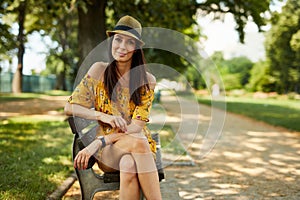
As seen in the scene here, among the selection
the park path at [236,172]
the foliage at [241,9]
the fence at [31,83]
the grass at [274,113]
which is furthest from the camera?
the fence at [31,83]

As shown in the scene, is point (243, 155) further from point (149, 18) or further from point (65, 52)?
point (65, 52)

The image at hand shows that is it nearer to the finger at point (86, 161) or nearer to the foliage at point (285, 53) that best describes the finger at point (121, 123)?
the finger at point (86, 161)

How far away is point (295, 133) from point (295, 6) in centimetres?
2492

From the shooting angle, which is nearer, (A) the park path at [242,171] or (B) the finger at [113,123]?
(B) the finger at [113,123]

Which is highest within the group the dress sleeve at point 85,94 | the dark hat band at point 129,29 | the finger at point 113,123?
the dark hat band at point 129,29

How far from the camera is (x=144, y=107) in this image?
3.00 m

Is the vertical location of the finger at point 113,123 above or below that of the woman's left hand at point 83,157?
above

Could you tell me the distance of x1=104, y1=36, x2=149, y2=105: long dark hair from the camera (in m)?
3.00

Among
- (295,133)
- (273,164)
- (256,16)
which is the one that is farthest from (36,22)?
(273,164)

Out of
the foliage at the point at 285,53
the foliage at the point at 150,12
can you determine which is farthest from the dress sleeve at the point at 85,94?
the foliage at the point at 285,53

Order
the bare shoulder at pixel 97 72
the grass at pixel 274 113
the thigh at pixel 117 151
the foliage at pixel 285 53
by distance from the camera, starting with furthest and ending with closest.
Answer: the foliage at pixel 285 53
the grass at pixel 274 113
the bare shoulder at pixel 97 72
the thigh at pixel 117 151

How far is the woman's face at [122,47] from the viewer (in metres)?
3.00

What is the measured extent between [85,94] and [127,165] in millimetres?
687

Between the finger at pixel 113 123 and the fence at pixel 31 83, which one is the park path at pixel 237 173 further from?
the fence at pixel 31 83
